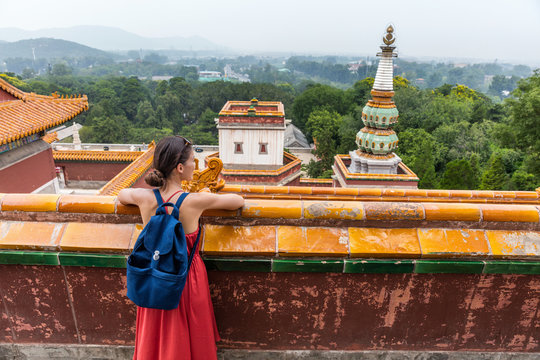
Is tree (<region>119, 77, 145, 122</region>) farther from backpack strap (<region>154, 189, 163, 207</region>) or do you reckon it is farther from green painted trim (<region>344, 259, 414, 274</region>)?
green painted trim (<region>344, 259, 414, 274</region>)

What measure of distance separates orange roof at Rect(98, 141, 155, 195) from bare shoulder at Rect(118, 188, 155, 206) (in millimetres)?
8892

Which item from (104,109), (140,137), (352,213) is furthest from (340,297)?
(104,109)

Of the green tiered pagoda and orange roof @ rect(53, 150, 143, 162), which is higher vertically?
the green tiered pagoda

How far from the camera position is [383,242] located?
2.86 m

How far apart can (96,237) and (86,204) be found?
0.29 metres

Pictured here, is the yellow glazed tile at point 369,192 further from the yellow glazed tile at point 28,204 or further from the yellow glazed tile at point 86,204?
the yellow glazed tile at point 28,204

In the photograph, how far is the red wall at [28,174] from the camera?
32.3ft

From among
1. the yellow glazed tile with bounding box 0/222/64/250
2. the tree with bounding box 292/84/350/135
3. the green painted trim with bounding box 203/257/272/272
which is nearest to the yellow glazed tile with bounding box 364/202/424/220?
the green painted trim with bounding box 203/257/272/272

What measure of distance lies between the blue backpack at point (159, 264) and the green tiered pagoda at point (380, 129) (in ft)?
44.3

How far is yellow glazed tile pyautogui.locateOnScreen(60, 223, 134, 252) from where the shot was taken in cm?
282

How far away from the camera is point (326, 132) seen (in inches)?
995

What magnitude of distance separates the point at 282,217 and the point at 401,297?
126 cm

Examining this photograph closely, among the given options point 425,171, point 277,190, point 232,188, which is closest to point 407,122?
point 425,171

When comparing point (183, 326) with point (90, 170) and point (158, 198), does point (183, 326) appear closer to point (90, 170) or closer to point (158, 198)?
point (158, 198)
